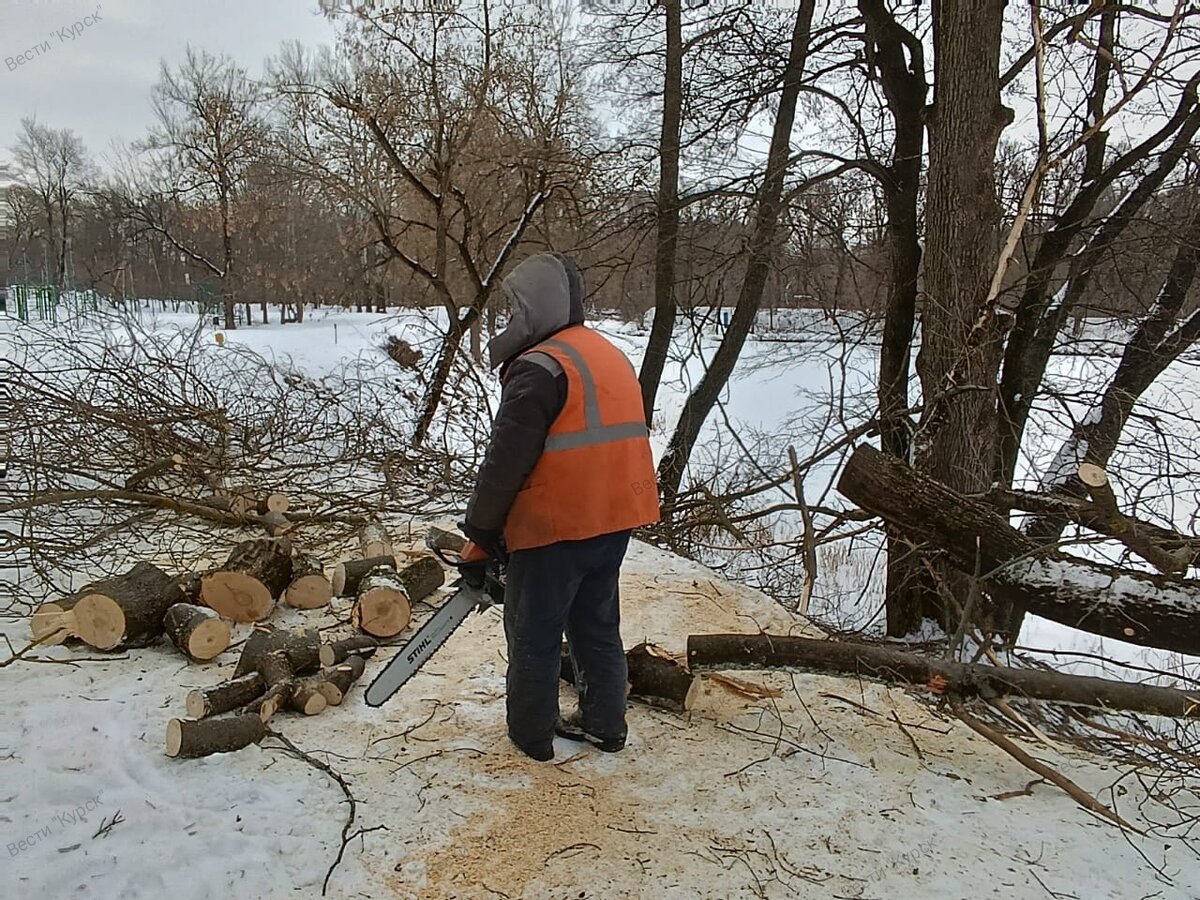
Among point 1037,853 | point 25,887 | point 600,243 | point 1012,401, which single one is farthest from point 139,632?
point 1012,401

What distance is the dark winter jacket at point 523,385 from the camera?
2.76 metres

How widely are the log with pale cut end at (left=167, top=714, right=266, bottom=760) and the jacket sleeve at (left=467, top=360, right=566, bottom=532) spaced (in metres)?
1.26

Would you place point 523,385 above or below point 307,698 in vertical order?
above

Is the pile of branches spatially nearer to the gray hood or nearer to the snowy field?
the snowy field

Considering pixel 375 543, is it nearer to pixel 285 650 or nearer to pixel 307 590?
pixel 307 590

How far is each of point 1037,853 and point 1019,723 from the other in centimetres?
77

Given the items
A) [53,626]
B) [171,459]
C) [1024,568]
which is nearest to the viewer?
[53,626]

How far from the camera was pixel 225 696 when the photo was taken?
3.21m

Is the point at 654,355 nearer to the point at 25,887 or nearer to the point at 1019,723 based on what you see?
the point at 1019,723

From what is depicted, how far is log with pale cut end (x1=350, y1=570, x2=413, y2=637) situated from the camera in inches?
161

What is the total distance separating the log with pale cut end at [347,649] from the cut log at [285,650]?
0.18 feet

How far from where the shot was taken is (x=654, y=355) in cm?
983

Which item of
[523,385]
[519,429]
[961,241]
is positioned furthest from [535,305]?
[961,241]

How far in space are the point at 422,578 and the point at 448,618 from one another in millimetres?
1650
